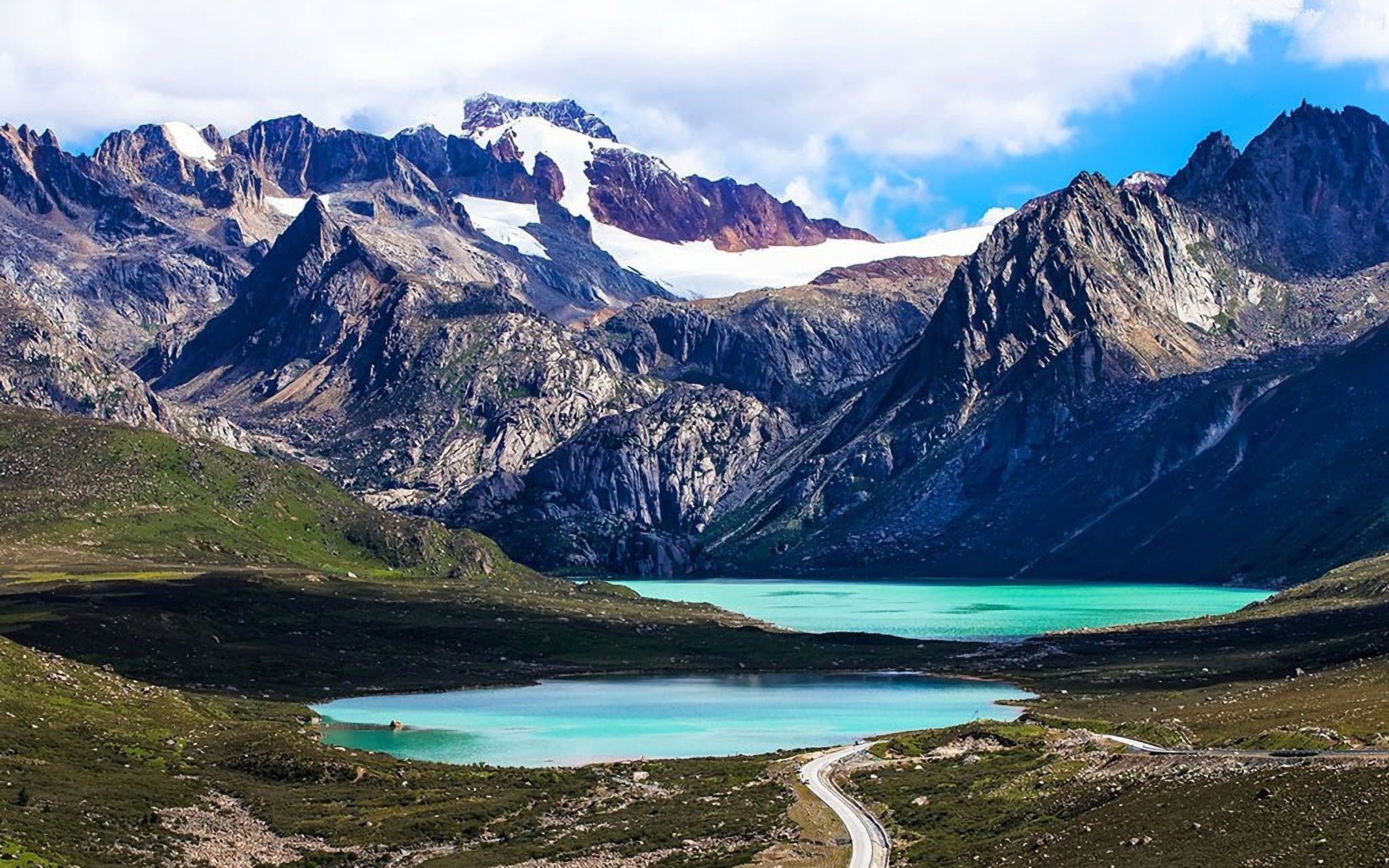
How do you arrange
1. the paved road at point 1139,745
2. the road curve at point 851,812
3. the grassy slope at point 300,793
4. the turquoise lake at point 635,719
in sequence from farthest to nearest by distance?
the turquoise lake at point 635,719
the paved road at point 1139,745
the grassy slope at point 300,793
the road curve at point 851,812

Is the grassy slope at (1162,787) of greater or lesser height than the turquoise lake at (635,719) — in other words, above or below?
above

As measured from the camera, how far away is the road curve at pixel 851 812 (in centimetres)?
7719

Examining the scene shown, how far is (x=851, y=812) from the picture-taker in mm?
91750

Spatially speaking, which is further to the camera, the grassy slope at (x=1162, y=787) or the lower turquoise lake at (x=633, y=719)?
the lower turquoise lake at (x=633, y=719)

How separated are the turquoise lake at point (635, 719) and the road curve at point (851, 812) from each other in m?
19.8

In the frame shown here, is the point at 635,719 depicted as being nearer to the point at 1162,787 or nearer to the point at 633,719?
the point at 633,719

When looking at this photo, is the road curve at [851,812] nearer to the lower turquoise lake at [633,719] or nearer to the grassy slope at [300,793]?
the grassy slope at [300,793]

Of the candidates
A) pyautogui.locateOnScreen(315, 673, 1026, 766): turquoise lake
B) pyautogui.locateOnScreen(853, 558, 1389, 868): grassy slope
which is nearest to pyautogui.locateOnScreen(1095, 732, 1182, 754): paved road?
pyautogui.locateOnScreen(853, 558, 1389, 868): grassy slope

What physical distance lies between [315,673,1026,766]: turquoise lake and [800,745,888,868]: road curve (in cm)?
1982

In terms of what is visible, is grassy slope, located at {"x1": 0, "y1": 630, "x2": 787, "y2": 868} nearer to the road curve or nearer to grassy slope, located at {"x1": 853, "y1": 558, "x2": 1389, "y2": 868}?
the road curve

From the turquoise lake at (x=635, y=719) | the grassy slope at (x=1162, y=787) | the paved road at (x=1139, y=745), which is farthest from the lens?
the turquoise lake at (x=635, y=719)

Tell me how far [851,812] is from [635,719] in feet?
250

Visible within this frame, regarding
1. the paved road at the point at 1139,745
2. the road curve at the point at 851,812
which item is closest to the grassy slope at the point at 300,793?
the road curve at the point at 851,812

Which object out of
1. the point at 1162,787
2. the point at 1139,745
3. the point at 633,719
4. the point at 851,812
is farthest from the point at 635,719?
the point at 1162,787
